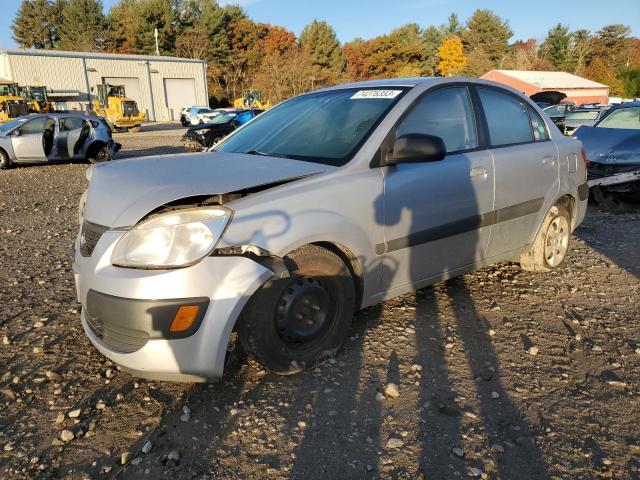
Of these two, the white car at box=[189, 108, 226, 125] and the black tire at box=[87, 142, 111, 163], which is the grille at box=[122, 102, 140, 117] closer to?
the white car at box=[189, 108, 226, 125]

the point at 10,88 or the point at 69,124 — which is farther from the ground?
the point at 10,88

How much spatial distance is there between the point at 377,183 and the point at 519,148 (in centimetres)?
159

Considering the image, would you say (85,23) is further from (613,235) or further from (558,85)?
(613,235)

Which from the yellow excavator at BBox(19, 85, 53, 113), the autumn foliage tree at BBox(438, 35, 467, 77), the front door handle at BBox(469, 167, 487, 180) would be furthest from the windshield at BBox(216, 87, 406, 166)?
the autumn foliage tree at BBox(438, 35, 467, 77)

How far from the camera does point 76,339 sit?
129 inches

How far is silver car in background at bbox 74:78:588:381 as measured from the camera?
7.52 ft

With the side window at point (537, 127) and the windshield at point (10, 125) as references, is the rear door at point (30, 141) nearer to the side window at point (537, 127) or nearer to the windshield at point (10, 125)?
the windshield at point (10, 125)

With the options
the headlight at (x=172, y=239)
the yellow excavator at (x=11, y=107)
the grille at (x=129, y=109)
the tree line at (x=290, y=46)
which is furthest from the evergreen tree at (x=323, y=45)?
the headlight at (x=172, y=239)

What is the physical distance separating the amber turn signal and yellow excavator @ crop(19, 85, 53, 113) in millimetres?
33037

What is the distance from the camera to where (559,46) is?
71812 mm

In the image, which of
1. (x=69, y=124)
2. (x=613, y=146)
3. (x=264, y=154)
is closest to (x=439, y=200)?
(x=264, y=154)

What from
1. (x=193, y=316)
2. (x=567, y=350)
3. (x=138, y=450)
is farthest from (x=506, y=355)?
(x=138, y=450)

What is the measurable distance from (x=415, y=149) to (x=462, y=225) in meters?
0.81

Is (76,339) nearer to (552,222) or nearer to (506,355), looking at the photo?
(506,355)
